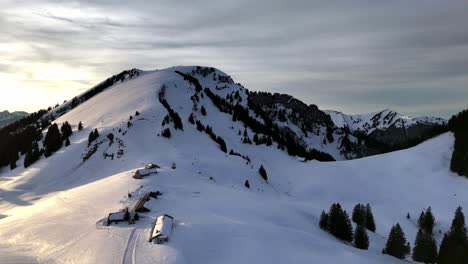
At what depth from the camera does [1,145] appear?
14538cm

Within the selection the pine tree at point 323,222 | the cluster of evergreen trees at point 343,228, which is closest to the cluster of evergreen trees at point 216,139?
the pine tree at point 323,222

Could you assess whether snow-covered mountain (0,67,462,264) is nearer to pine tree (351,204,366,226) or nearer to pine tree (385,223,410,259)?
pine tree (385,223,410,259)

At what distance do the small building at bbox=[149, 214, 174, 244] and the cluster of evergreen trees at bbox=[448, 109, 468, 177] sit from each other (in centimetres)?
9901

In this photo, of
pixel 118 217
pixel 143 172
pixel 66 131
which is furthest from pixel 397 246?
pixel 66 131

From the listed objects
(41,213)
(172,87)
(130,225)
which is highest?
(172,87)

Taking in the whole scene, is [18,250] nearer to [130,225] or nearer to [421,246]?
[130,225]

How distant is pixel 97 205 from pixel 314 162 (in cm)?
9460

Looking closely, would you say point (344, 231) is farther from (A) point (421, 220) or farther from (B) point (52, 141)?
(B) point (52, 141)

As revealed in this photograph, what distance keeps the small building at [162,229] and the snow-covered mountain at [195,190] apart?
39.4 inches

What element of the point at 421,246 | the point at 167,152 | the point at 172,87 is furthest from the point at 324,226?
the point at 172,87

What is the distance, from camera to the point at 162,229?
155 ft

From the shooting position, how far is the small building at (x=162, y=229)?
45691 millimetres

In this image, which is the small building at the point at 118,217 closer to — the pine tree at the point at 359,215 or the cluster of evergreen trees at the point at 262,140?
the pine tree at the point at 359,215

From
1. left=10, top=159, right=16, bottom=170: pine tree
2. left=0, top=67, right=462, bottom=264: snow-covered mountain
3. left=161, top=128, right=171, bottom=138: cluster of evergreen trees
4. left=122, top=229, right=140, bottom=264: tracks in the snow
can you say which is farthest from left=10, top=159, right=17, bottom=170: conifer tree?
left=122, top=229, right=140, bottom=264: tracks in the snow
